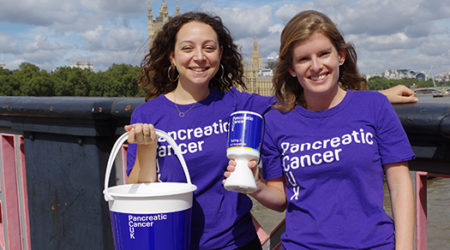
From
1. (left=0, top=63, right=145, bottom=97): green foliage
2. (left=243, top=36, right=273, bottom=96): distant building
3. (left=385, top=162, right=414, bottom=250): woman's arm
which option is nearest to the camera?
(left=385, top=162, right=414, bottom=250): woman's arm

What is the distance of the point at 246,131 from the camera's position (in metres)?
1.47

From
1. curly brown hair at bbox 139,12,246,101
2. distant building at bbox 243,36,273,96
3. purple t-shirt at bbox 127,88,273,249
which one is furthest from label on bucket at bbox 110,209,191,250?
distant building at bbox 243,36,273,96

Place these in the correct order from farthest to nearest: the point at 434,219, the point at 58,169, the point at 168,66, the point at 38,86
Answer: the point at 38,86, the point at 434,219, the point at 58,169, the point at 168,66

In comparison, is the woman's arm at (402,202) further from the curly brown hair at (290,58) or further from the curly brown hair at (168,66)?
the curly brown hair at (168,66)

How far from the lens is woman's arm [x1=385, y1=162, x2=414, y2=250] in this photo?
1.39m

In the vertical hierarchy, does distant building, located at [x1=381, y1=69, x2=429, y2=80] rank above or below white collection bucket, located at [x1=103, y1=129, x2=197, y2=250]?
above

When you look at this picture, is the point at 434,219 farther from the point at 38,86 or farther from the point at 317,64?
the point at 38,86

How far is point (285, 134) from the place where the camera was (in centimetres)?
154

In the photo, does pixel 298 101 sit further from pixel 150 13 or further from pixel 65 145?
pixel 150 13

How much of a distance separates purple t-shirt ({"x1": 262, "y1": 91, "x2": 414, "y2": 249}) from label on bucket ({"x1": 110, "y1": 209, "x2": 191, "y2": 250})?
0.36 m

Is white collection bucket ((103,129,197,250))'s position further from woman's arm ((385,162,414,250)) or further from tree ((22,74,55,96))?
tree ((22,74,55,96))

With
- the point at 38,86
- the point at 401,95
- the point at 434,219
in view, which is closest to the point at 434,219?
the point at 434,219

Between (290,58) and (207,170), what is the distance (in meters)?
0.49

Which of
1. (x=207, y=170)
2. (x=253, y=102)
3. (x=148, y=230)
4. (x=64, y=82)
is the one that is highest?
(x=64, y=82)
